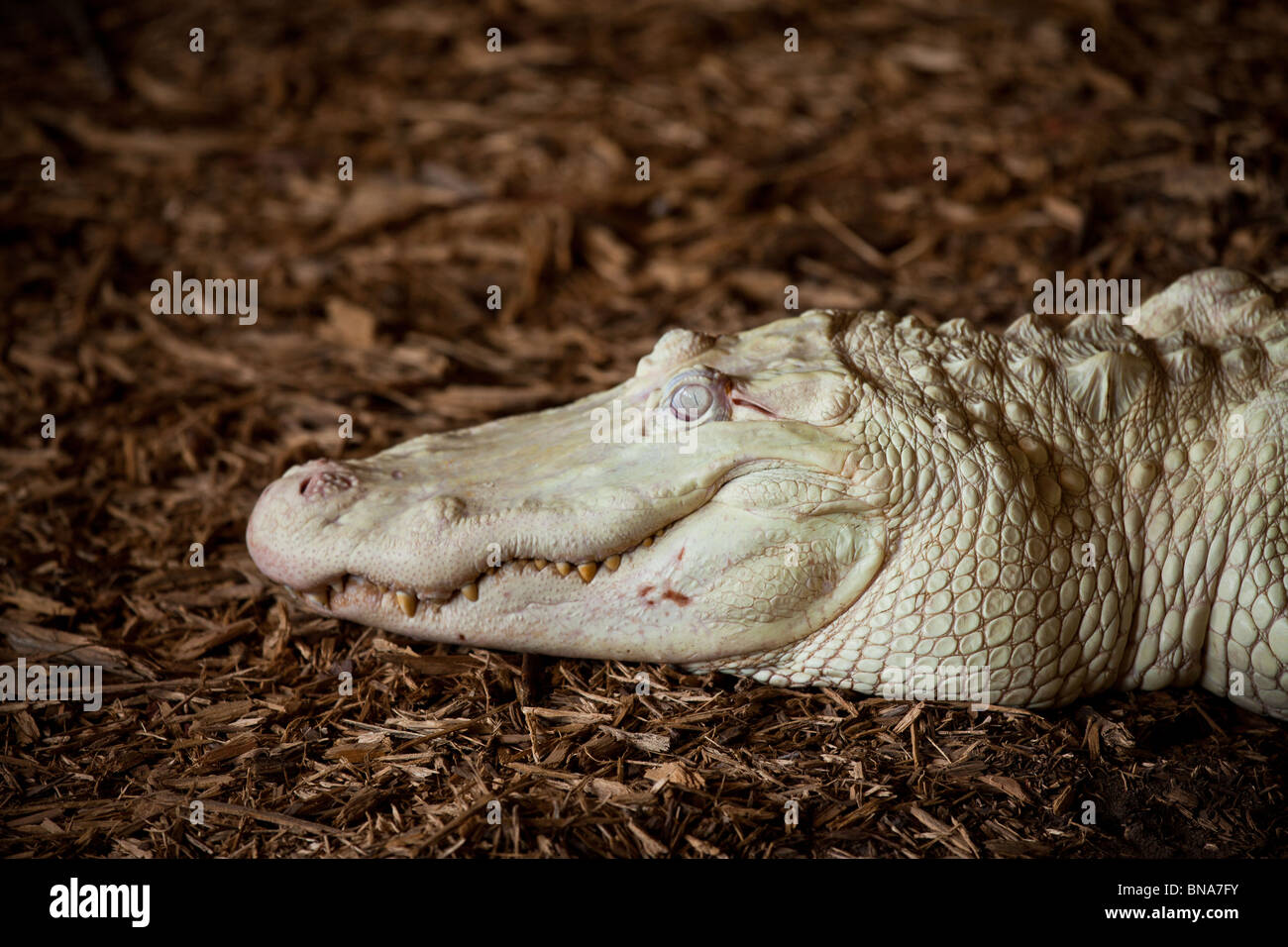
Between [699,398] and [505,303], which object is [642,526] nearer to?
[699,398]

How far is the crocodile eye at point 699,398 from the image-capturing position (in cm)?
268

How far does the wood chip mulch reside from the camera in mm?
2561

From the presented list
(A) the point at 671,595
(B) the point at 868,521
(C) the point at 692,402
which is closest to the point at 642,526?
(A) the point at 671,595

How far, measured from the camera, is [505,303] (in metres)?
4.96

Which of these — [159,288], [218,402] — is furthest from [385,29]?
[218,402]

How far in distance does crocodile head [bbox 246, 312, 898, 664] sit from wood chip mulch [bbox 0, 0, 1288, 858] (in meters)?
0.23

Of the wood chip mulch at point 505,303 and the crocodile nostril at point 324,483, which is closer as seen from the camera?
the wood chip mulch at point 505,303

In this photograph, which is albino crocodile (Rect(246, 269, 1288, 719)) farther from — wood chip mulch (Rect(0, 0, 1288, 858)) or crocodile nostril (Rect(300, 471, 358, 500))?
wood chip mulch (Rect(0, 0, 1288, 858))

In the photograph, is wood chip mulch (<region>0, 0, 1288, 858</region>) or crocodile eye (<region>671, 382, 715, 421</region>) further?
crocodile eye (<region>671, 382, 715, 421</region>)

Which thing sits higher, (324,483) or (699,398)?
(699,398)

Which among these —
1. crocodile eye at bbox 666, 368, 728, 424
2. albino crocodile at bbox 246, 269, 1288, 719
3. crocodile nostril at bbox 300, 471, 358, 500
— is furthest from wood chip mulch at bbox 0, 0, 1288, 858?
crocodile eye at bbox 666, 368, 728, 424

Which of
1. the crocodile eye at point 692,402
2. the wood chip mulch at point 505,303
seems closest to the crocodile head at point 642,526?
the crocodile eye at point 692,402

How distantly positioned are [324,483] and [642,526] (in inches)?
31.6

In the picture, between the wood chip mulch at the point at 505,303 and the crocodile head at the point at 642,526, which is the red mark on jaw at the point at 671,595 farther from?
the wood chip mulch at the point at 505,303
